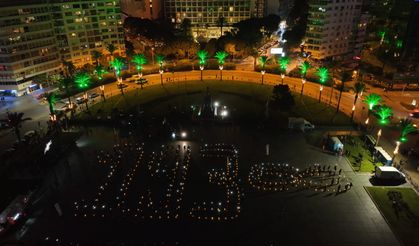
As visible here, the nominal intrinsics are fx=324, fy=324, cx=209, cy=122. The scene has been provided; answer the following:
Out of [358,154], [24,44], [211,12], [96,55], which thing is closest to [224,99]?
[358,154]

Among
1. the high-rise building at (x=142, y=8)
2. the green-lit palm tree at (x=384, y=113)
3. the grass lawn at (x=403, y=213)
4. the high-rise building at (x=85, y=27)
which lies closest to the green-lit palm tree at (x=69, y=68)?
the high-rise building at (x=85, y=27)

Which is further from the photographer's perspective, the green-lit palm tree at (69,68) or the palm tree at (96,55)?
the palm tree at (96,55)

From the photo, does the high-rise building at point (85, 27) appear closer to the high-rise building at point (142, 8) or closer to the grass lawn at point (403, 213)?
the high-rise building at point (142, 8)

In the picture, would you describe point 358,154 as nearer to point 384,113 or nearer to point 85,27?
point 384,113

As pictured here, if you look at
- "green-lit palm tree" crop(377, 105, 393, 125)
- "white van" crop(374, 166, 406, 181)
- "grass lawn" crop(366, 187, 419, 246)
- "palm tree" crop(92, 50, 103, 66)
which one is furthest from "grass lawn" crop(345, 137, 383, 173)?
"palm tree" crop(92, 50, 103, 66)

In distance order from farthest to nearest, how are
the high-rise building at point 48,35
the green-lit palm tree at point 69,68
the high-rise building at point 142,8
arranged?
the high-rise building at point 142,8 < the green-lit palm tree at point 69,68 < the high-rise building at point 48,35

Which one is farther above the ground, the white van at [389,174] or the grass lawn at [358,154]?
the white van at [389,174]

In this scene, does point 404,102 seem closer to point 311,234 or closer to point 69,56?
point 311,234
